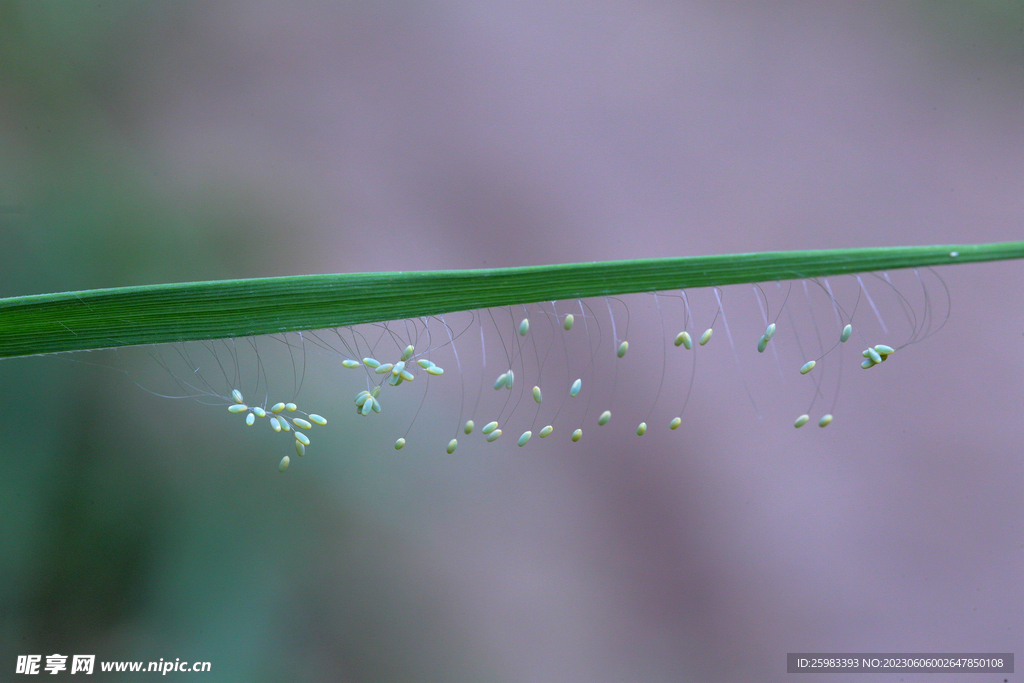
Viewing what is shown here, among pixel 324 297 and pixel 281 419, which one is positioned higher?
pixel 324 297

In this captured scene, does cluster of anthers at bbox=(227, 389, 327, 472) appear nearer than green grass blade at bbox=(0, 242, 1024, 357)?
No

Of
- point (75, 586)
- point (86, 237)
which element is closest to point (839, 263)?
point (86, 237)

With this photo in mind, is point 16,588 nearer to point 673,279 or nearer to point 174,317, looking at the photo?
point 174,317

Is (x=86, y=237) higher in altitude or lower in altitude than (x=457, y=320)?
higher

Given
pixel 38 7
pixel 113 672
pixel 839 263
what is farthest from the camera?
pixel 38 7

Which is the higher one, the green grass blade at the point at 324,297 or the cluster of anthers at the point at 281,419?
the green grass blade at the point at 324,297

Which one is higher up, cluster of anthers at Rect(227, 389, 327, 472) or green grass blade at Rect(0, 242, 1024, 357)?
green grass blade at Rect(0, 242, 1024, 357)

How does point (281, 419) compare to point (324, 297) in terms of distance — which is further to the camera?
point (281, 419)

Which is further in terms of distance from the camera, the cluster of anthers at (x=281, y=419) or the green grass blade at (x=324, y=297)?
the cluster of anthers at (x=281, y=419)
